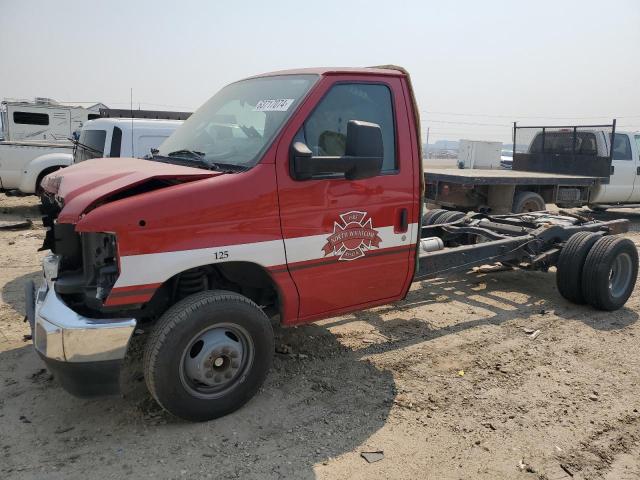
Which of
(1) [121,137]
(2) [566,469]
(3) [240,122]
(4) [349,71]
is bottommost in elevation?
(2) [566,469]

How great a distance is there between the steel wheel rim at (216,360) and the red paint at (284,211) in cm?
38

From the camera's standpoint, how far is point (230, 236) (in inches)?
129

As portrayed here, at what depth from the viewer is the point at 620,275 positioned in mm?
6016

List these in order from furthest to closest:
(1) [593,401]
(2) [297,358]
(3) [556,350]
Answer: (3) [556,350], (2) [297,358], (1) [593,401]

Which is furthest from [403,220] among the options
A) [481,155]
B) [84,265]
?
[481,155]

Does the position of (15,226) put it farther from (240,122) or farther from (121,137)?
(240,122)

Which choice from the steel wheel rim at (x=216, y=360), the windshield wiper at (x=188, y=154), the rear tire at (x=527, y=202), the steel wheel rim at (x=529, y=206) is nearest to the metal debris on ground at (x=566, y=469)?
the steel wheel rim at (x=216, y=360)

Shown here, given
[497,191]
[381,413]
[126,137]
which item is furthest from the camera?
[497,191]

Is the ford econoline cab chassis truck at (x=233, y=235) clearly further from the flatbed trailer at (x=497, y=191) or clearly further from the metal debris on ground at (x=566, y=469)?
the flatbed trailer at (x=497, y=191)

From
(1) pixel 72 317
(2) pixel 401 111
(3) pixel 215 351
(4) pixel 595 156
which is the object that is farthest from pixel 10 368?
(4) pixel 595 156

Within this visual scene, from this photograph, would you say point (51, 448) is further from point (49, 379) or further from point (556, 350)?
point (556, 350)

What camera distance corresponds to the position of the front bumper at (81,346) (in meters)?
2.91

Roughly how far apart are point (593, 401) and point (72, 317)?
356 cm

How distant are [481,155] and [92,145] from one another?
1182 centimetres
